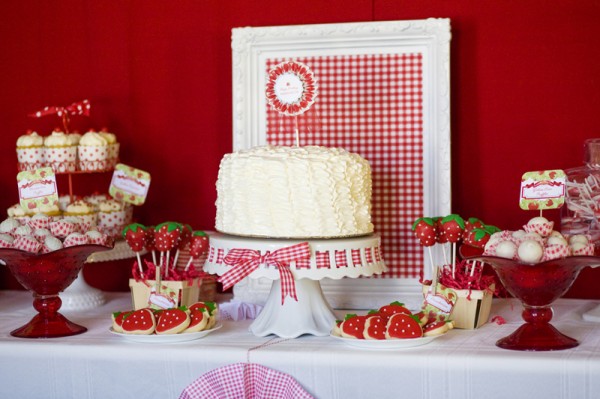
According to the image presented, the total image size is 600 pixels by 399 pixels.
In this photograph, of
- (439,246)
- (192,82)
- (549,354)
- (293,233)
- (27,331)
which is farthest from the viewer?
(192,82)

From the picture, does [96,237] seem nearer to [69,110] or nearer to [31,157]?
[31,157]

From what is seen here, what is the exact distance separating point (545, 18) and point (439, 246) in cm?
83

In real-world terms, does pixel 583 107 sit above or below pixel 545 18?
below

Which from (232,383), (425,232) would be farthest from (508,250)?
(232,383)

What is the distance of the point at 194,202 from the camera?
3.28 m

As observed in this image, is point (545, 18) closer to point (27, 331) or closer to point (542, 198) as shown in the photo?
point (542, 198)

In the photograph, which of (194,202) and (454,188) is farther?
(194,202)

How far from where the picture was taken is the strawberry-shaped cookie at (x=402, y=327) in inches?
89.1

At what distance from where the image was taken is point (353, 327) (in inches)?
90.9

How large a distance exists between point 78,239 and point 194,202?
2.64ft

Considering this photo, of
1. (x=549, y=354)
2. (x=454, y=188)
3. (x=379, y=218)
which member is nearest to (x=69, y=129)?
(x=379, y=218)

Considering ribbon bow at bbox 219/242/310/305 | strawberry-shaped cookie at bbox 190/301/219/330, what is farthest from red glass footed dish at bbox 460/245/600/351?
strawberry-shaped cookie at bbox 190/301/219/330

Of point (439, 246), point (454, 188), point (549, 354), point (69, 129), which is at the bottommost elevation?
point (549, 354)

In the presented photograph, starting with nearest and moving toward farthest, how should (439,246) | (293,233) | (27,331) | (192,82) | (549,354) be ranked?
1. (549,354)
2. (293,233)
3. (27,331)
4. (439,246)
5. (192,82)
